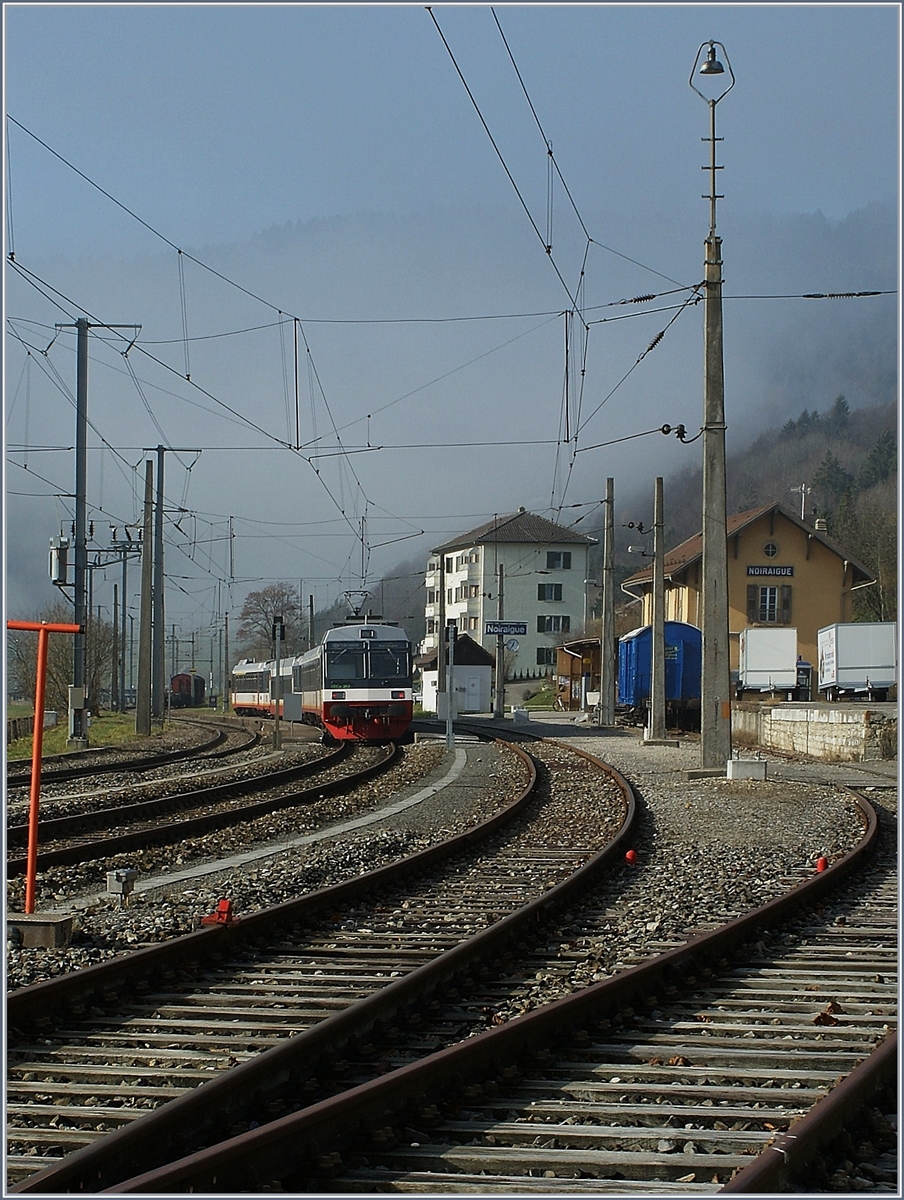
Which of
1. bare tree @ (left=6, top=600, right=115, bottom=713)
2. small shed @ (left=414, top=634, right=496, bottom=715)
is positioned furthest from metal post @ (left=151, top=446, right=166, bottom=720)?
small shed @ (left=414, top=634, right=496, bottom=715)

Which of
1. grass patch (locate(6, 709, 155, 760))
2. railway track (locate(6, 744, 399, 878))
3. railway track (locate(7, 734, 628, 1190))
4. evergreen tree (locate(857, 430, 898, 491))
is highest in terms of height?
evergreen tree (locate(857, 430, 898, 491))

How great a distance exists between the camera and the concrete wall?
2420 cm

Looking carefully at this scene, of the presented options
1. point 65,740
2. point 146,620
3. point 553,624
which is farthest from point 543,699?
point 65,740

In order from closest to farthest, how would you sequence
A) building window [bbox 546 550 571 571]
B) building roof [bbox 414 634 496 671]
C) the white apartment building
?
building roof [bbox 414 634 496 671] < the white apartment building < building window [bbox 546 550 571 571]

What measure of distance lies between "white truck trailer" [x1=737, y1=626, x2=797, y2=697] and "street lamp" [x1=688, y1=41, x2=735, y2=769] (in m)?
26.2

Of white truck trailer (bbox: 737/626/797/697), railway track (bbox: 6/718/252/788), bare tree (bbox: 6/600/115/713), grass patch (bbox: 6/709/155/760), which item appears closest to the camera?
railway track (bbox: 6/718/252/788)

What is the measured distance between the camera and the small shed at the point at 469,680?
218 feet

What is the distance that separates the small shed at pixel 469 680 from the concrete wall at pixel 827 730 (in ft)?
106

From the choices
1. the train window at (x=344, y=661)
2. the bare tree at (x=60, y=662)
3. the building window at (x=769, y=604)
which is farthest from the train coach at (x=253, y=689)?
the building window at (x=769, y=604)

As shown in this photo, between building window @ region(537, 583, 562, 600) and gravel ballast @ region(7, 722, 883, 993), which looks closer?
gravel ballast @ region(7, 722, 883, 993)

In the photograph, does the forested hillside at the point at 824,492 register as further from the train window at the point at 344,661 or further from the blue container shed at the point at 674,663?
the train window at the point at 344,661

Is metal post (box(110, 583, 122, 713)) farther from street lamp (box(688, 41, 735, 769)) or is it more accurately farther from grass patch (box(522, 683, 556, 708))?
street lamp (box(688, 41, 735, 769))

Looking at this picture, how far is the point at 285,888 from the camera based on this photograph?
32.6 ft

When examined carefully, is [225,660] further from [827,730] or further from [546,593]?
[827,730]
